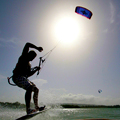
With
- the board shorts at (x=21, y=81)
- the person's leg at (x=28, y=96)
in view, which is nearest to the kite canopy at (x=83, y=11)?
the board shorts at (x=21, y=81)

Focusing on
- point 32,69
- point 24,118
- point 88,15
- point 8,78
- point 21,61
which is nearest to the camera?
point 24,118

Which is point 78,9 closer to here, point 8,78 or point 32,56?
point 32,56

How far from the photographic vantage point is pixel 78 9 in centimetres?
905

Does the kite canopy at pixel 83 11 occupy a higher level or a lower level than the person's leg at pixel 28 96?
higher

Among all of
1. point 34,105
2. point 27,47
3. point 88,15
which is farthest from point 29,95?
point 88,15

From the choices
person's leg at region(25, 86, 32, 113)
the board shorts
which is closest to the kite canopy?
the board shorts

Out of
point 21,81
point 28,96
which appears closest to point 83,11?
point 21,81

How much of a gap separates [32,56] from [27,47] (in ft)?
1.35

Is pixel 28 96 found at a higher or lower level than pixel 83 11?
lower

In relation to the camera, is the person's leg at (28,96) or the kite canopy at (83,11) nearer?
the person's leg at (28,96)

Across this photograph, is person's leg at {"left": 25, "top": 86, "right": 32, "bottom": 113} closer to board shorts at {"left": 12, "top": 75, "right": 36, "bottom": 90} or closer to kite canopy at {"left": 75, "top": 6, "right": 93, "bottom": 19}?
board shorts at {"left": 12, "top": 75, "right": 36, "bottom": 90}

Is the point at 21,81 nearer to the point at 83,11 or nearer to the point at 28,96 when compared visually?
the point at 28,96

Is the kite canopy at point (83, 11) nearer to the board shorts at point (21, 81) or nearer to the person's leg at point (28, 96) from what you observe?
the board shorts at point (21, 81)

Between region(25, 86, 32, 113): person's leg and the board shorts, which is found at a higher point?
the board shorts
